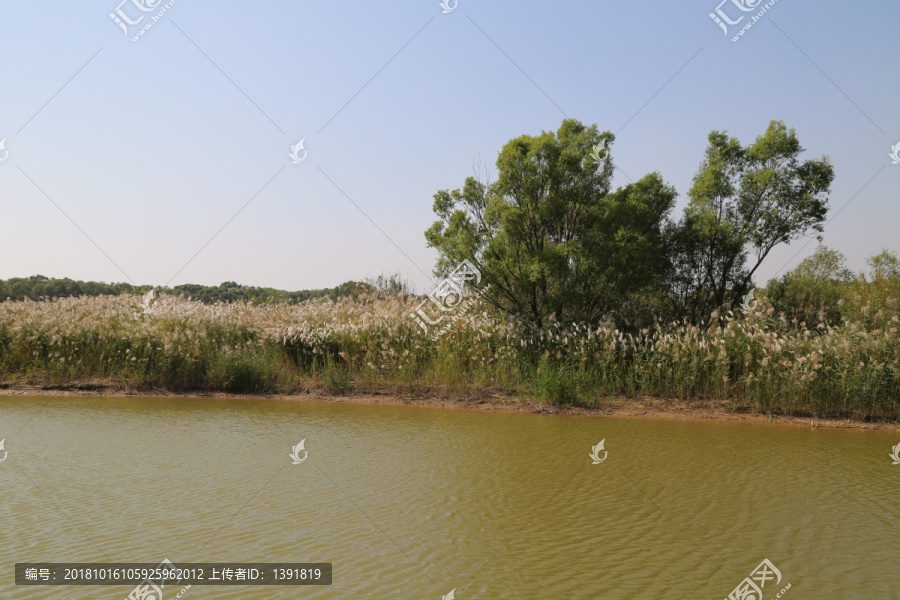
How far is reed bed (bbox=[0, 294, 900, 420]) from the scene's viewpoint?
10.8 metres

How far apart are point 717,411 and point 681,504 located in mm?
5871

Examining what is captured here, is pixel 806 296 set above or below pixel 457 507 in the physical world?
above

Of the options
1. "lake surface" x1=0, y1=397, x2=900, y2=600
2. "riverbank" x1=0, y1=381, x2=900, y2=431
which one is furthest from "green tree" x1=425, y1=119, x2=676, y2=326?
"lake surface" x1=0, y1=397, x2=900, y2=600

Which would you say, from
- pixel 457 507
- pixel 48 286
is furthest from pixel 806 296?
pixel 48 286

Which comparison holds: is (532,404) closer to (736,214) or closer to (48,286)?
(736,214)

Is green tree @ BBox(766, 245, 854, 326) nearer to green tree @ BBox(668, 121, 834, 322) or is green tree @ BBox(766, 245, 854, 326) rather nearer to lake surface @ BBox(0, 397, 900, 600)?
green tree @ BBox(668, 121, 834, 322)

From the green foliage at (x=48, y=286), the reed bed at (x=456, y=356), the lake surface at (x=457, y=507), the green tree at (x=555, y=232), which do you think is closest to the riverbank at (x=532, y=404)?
the reed bed at (x=456, y=356)

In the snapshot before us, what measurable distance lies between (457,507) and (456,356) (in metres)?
6.78

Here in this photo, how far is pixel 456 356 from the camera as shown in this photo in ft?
40.1

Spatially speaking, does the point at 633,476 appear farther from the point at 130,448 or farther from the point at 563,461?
the point at 130,448

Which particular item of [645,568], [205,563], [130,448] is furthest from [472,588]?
[130,448]

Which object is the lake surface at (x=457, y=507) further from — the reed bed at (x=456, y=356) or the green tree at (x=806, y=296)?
the green tree at (x=806, y=296)

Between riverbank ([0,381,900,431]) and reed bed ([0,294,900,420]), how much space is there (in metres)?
0.22

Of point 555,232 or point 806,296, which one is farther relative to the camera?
point 806,296
